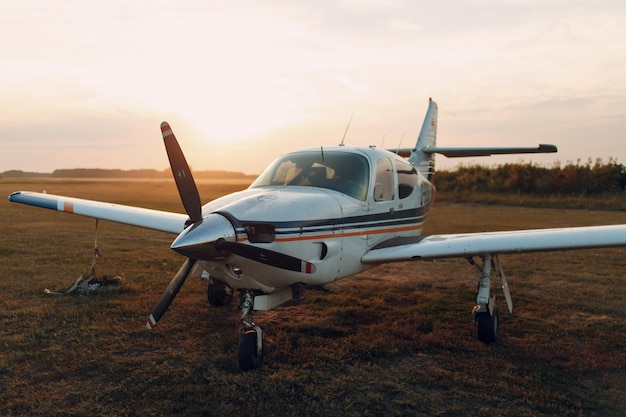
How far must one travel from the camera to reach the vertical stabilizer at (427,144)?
11094 mm

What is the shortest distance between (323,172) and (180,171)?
213cm

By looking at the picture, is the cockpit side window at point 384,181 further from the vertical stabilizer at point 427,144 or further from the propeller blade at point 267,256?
the vertical stabilizer at point 427,144

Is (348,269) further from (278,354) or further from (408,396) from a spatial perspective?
(408,396)

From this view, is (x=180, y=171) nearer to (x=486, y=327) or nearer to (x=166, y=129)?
(x=166, y=129)

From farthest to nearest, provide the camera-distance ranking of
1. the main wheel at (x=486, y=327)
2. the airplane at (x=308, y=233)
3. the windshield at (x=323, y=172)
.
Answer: the windshield at (x=323, y=172)
the main wheel at (x=486, y=327)
the airplane at (x=308, y=233)

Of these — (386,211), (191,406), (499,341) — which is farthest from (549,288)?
(191,406)

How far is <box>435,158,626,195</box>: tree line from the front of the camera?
37.6 meters

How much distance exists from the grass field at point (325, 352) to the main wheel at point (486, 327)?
0.15 metres

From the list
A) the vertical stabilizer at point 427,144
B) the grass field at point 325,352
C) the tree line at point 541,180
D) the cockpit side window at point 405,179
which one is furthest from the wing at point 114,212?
the tree line at point 541,180

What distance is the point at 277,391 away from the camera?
4.60m

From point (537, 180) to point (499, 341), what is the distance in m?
36.8

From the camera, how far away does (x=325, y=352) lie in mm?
5621

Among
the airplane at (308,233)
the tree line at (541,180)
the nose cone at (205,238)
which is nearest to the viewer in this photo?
the nose cone at (205,238)

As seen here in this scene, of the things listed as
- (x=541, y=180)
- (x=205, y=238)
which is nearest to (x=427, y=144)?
(x=205, y=238)
